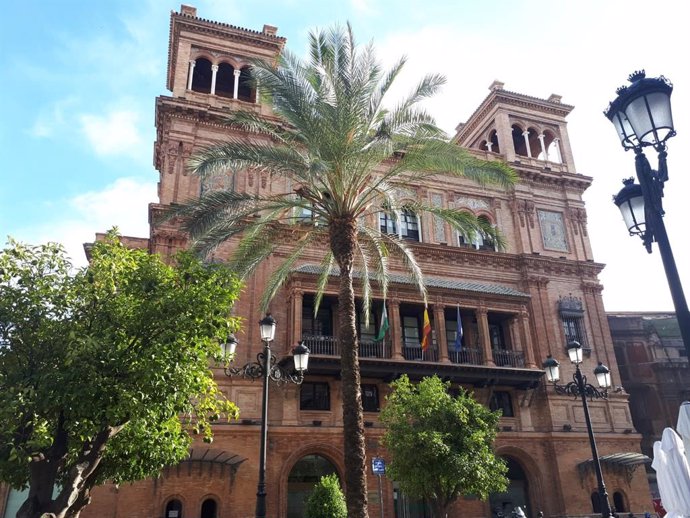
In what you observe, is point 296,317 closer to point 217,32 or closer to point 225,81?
point 225,81

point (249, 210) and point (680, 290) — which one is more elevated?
point (249, 210)

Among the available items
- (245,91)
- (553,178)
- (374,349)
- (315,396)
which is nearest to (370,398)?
(374,349)

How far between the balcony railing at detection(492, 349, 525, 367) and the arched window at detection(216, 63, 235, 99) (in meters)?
18.8

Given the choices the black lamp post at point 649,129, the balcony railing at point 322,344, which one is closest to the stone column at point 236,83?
the balcony railing at point 322,344

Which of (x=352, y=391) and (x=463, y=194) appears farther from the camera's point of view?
(x=463, y=194)

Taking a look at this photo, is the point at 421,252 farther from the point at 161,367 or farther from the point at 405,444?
the point at 161,367

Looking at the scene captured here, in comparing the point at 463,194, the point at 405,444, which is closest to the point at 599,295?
the point at 463,194

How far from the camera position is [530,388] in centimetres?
2666

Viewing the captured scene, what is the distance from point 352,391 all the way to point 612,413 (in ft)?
66.5

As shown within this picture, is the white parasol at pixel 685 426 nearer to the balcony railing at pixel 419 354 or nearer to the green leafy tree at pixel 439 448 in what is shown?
the green leafy tree at pixel 439 448

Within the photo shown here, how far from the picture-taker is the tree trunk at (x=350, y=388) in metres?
11.9

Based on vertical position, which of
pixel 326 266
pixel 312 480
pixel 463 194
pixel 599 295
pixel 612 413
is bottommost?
pixel 312 480

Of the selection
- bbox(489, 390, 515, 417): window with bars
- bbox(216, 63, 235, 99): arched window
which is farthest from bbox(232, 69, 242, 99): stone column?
bbox(489, 390, 515, 417): window with bars

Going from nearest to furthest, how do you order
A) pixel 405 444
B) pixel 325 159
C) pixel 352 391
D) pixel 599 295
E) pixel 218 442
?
pixel 352 391, pixel 325 159, pixel 405 444, pixel 218 442, pixel 599 295
